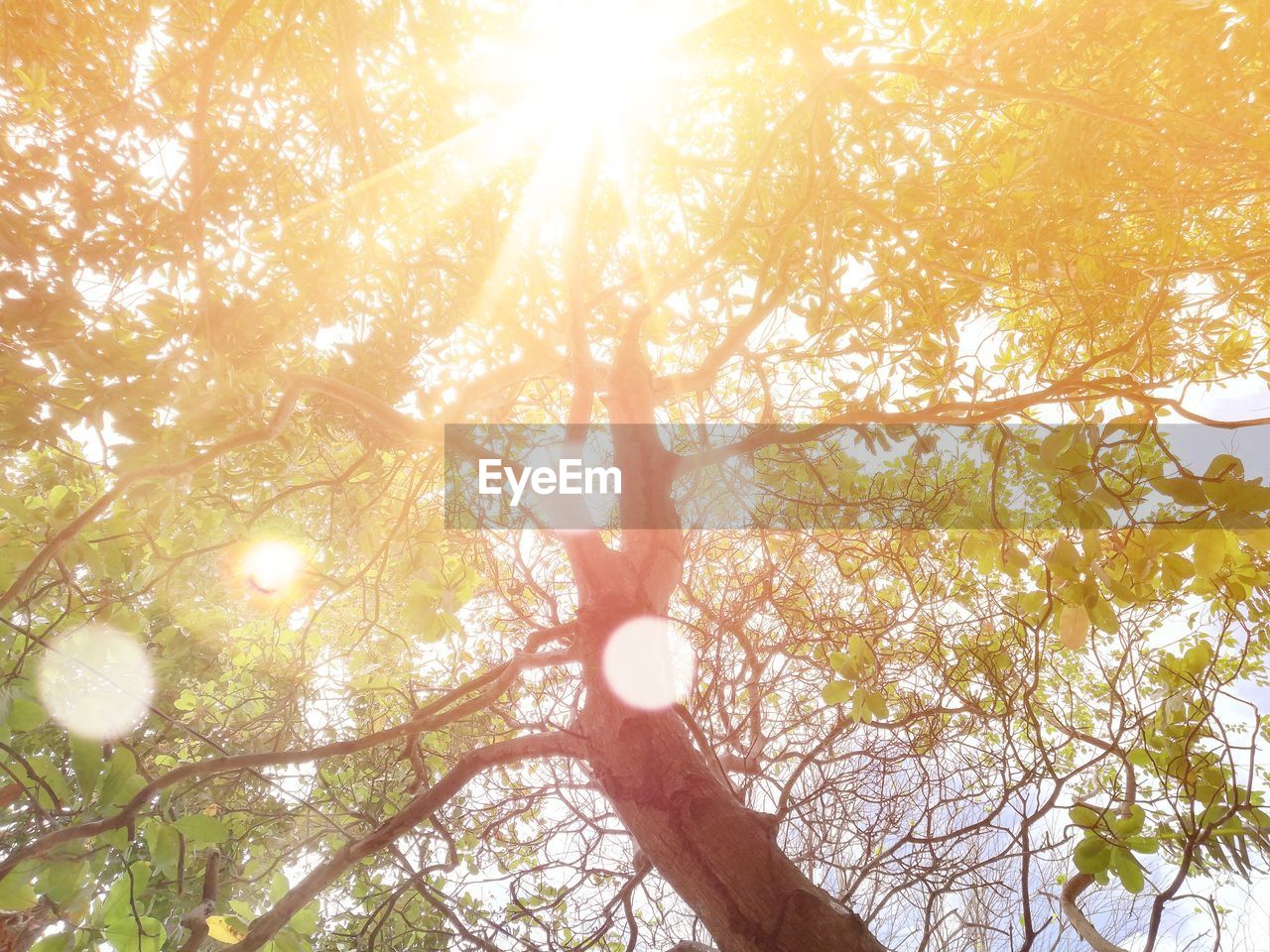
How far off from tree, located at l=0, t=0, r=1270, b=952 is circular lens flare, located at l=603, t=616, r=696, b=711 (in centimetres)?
7

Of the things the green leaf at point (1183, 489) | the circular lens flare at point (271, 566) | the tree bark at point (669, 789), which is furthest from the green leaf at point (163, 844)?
the green leaf at point (1183, 489)

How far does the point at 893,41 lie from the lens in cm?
243

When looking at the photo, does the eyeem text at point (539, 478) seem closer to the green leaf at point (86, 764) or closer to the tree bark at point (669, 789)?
the tree bark at point (669, 789)

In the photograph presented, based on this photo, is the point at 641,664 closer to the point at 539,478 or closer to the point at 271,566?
the point at 539,478

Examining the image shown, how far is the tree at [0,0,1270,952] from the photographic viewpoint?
70.5 inches

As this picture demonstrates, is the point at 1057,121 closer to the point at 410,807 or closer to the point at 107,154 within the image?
the point at 410,807

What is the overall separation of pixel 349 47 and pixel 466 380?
7.44 ft

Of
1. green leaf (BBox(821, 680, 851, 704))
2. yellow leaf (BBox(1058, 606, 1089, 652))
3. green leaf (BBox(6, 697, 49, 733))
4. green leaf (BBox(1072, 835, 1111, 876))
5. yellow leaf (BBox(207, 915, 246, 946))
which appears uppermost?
green leaf (BBox(6, 697, 49, 733))

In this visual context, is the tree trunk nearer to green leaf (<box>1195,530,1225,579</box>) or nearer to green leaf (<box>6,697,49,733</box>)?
green leaf (<box>1195,530,1225,579</box>)

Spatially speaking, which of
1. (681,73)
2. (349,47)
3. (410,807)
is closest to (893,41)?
(681,73)

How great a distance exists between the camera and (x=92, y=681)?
2193mm

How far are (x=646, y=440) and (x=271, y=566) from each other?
2.40 metres

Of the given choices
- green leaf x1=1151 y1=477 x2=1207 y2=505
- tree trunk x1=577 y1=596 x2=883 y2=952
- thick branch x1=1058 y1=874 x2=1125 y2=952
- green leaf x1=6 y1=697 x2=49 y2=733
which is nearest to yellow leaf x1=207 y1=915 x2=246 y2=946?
green leaf x1=6 y1=697 x2=49 y2=733
